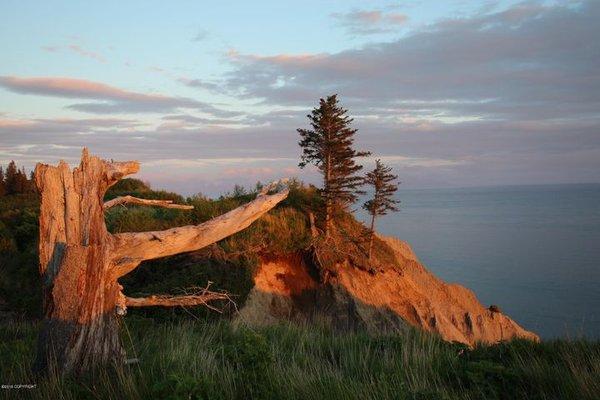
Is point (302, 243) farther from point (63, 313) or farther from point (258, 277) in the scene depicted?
point (63, 313)

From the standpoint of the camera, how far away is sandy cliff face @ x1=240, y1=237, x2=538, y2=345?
586 inches

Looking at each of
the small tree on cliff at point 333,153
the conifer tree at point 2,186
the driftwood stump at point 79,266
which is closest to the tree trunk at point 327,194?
the small tree on cliff at point 333,153

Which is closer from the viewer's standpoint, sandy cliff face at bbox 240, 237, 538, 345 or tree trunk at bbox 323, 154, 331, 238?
sandy cliff face at bbox 240, 237, 538, 345

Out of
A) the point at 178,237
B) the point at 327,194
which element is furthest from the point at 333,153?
the point at 178,237

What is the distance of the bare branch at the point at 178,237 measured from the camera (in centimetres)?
749

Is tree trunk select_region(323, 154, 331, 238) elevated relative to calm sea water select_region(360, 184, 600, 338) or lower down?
elevated

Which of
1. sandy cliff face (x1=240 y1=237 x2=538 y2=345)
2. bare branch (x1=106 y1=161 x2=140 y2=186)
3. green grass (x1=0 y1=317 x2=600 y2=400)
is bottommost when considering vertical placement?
sandy cliff face (x1=240 y1=237 x2=538 y2=345)

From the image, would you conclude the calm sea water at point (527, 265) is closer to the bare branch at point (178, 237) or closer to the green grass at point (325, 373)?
the green grass at point (325, 373)

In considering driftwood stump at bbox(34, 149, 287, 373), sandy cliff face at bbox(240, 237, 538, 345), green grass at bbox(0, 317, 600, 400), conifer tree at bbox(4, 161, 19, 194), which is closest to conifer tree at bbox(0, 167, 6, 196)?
conifer tree at bbox(4, 161, 19, 194)

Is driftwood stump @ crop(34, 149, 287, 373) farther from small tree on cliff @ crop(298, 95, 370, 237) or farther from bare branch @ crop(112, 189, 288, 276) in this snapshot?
small tree on cliff @ crop(298, 95, 370, 237)

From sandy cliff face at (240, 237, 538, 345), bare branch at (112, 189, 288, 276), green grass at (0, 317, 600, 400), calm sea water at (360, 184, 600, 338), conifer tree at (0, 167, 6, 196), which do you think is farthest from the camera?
conifer tree at (0, 167, 6, 196)

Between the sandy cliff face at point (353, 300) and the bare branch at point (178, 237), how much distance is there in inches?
183

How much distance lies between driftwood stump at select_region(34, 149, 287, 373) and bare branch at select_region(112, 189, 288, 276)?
35 mm

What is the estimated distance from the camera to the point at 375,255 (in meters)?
17.5
